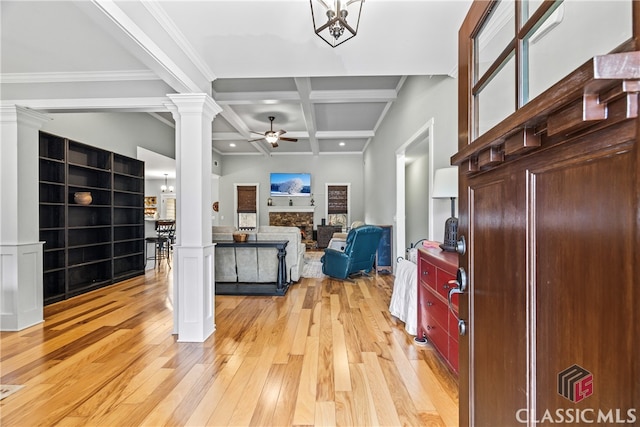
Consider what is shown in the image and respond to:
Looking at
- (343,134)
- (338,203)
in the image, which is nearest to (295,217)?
(338,203)

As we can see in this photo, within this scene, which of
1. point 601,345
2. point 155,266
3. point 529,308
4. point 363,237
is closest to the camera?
point 601,345

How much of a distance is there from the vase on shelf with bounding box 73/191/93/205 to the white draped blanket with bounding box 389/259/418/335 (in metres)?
4.65

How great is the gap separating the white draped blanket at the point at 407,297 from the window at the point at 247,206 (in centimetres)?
745

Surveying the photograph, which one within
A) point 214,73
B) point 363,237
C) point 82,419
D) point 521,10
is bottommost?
point 82,419

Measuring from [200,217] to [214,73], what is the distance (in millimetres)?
1438

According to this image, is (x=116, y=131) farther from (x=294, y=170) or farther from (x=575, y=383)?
(x=575, y=383)

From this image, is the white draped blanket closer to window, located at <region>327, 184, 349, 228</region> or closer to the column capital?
the column capital

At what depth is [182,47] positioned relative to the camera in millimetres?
2387

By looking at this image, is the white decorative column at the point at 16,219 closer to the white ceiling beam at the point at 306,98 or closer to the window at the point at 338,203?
the white ceiling beam at the point at 306,98

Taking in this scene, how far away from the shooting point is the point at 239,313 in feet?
11.4

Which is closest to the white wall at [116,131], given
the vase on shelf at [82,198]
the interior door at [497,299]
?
the vase on shelf at [82,198]

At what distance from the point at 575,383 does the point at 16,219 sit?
4.37m

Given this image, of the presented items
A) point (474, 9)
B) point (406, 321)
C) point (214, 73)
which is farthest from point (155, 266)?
point (474, 9)

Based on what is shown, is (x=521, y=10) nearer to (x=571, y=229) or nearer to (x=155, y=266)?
(x=571, y=229)
